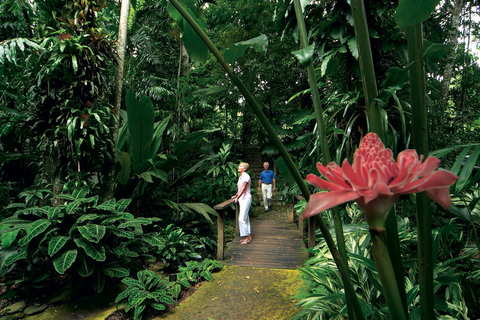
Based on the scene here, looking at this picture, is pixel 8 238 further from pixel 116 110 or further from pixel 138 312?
pixel 116 110

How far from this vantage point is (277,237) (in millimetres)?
5473

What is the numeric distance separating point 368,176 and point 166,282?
3773mm

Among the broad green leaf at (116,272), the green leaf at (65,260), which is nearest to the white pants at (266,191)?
the broad green leaf at (116,272)

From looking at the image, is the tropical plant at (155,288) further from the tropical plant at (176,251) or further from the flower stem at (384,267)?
the flower stem at (384,267)

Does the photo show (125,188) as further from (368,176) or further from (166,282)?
(368,176)

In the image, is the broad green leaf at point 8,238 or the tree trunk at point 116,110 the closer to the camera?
the broad green leaf at point 8,238

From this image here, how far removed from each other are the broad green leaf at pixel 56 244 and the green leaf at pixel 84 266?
29cm

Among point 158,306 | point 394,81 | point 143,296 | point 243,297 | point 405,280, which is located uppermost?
point 394,81

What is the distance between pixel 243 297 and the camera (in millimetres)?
3352

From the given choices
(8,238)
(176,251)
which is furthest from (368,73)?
(176,251)

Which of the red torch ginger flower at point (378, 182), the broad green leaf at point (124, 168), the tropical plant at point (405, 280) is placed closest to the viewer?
the red torch ginger flower at point (378, 182)

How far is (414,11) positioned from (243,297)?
11.6 feet

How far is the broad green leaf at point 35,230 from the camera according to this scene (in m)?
2.84

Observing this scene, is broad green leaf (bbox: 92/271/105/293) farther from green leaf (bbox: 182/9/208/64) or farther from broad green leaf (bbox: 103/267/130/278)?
green leaf (bbox: 182/9/208/64)
